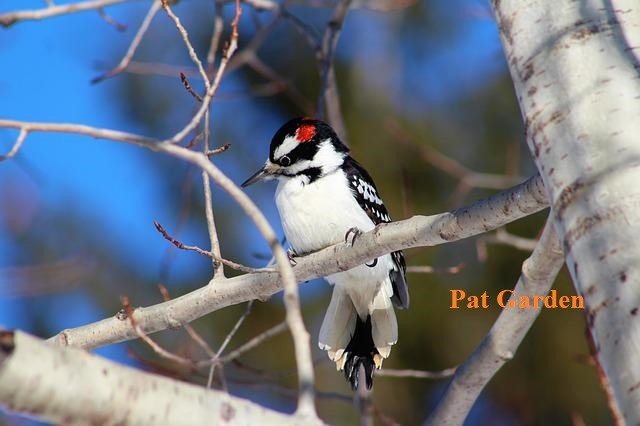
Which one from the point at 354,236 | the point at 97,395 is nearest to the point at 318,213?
the point at 354,236

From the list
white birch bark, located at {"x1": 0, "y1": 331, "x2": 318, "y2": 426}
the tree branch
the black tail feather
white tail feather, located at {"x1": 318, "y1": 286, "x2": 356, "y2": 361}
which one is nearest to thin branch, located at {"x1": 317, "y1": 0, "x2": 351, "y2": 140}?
white tail feather, located at {"x1": 318, "y1": 286, "x2": 356, "y2": 361}

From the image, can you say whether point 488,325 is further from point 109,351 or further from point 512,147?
point 109,351

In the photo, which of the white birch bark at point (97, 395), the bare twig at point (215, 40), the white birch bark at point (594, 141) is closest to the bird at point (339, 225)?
the bare twig at point (215, 40)

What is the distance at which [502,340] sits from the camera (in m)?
3.60

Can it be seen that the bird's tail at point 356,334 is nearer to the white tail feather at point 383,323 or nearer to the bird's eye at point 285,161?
the white tail feather at point 383,323

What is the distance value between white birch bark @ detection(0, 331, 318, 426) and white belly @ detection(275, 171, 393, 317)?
2999 millimetres

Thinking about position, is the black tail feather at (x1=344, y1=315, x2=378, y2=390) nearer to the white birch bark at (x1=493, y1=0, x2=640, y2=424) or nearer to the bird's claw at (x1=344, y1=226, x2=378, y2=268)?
the bird's claw at (x1=344, y1=226, x2=378, y2=268)

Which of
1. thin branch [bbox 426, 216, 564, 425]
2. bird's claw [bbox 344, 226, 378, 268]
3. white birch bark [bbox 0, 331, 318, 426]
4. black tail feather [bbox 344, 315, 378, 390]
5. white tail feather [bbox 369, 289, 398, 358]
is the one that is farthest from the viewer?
white tail feather [bbox 369, 289, 398, 358]

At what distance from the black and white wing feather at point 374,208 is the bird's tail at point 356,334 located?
94 mm

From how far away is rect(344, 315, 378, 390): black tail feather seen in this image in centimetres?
479

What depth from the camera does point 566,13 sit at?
237 centimetres

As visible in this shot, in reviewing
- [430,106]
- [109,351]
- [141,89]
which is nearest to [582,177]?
[109,351]

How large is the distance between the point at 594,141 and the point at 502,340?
164 centimetres

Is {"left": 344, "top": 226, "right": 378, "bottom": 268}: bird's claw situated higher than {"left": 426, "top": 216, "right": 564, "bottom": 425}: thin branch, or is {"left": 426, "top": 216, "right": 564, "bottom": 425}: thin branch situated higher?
{"left": 344, "top": 226, "right": 378, "bottom": 268}: bird's claw
